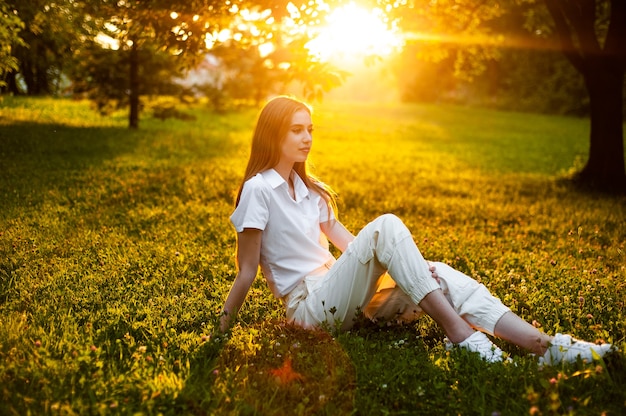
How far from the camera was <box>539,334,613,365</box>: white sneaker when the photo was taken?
145 inches

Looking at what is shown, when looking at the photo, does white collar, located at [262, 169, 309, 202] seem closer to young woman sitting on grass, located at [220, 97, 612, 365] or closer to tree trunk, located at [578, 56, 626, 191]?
young woman sitting on grass, located at [220, 97, 612, 365]

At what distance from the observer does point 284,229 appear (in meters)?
4.42

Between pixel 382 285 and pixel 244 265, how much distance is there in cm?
101

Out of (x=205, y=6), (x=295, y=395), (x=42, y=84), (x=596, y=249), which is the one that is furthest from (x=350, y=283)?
(x=42, y=84)

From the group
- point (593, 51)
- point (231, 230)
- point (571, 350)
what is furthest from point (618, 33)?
point (571, 350)

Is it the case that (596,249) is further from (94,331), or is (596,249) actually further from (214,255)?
(94,331)

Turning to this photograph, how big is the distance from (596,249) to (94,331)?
565 cm

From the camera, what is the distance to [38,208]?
8133mm

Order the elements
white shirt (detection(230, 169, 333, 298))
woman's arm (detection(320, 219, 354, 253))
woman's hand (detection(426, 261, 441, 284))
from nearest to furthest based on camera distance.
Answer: woman's hand (detection(426, 261, 441, 284))
white shirt (detection(230, 169, 333, 298))
woman's arm (detection(320, 219, 354, 253))

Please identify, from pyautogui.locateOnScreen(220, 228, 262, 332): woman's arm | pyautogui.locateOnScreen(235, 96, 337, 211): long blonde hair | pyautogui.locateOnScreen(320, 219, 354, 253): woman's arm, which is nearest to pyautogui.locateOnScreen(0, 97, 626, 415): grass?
pyautogui.locateOnScreen(220, 228, 262, 332): woman's arm

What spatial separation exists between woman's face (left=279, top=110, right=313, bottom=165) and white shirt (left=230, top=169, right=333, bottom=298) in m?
0.18

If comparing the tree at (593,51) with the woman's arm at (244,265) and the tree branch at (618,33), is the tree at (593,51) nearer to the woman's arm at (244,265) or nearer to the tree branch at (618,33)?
the tree branch at (618,33)

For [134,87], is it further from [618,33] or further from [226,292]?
[226,292]

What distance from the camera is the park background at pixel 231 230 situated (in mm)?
3584
